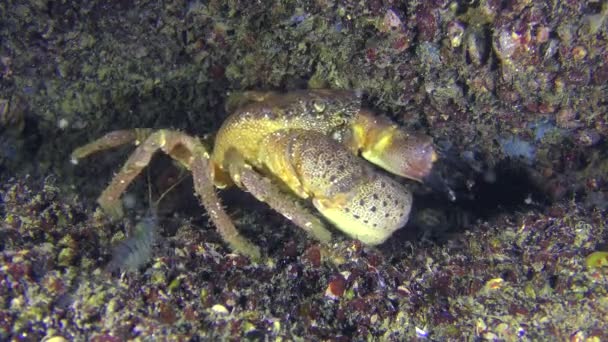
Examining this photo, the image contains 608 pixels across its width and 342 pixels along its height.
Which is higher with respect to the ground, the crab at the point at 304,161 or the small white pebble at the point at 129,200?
the crab at the point at 304,161

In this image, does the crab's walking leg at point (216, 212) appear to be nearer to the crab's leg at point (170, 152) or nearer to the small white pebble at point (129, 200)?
the crab's leg at point (170, 152)

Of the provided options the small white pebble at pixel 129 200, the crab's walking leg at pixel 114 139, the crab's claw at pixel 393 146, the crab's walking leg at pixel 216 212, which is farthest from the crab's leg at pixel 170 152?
the crab's claw at pixel 393 146

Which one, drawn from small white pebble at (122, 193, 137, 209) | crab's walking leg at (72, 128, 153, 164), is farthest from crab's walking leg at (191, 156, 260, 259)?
small white pebble at (122, 193, 137, 209)

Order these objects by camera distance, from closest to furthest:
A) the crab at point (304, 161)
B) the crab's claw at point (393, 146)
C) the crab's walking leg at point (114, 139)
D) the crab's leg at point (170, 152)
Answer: the crab at point (304, 161), the crab's leg at point (170, 152), the crab's claw at point (393, 146), the crab's walking leg at point (114, 139)

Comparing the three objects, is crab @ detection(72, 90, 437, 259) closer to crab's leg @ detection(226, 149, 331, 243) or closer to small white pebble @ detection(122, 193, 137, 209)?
crab's leg @ detection(226, 149, 331, 243)

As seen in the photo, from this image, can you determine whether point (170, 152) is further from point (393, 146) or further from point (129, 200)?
point (393, 146)

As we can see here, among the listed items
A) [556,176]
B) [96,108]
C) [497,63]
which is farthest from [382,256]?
[96,108]

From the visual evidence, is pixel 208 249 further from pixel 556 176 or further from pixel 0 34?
pixel 556 176

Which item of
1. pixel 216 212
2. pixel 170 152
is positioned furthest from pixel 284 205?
pixel 170 152
